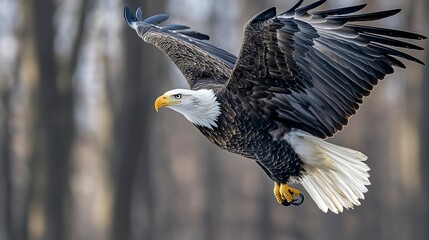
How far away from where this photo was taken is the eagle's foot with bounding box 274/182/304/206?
7211 mm

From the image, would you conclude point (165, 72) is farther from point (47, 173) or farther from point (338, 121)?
point (338, 121)

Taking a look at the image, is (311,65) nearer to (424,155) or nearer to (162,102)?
(162,102)

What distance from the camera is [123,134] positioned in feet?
45.4

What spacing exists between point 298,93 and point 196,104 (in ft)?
2.25

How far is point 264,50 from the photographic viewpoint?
20.7ft

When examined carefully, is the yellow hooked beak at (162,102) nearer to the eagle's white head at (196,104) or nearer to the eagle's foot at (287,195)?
the eagle's white head at (196,104)

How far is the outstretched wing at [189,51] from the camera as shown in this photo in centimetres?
750

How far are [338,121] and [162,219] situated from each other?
22.4 meters

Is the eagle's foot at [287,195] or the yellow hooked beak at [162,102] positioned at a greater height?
the yellow hooked beak at [162,102]

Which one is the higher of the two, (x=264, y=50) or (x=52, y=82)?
(x=52, y=82)

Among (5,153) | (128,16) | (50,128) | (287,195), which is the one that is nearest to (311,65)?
(287,195)

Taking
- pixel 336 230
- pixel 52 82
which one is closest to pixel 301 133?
pixel 52 82

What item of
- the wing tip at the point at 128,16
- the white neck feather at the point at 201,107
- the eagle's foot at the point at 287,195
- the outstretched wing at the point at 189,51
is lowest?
the eagle's foot at the point at 287,195

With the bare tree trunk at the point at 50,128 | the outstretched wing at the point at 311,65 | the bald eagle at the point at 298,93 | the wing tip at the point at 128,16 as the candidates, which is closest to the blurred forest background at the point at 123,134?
the bare tree trunk at the point at 50,128
